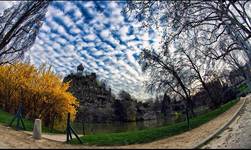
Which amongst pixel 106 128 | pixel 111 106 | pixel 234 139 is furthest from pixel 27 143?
pixel 111 106

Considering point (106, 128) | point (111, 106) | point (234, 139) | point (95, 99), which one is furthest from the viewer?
point (111, 106)

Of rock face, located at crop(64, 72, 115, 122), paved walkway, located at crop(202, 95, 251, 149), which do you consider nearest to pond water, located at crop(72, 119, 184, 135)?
paved walkway, located at crop(202, 95, 251, 149)

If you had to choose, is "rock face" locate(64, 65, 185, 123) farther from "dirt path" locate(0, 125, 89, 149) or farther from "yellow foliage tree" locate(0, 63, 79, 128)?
"dirt path" locate(0, 125, 89, 149)

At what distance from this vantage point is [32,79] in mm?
43094

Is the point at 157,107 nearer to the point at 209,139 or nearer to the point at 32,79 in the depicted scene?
the point at 32,79

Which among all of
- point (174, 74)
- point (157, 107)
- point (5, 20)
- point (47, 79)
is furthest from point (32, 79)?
point (157, 107)

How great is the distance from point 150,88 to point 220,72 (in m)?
15.7

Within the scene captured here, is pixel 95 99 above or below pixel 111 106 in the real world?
above

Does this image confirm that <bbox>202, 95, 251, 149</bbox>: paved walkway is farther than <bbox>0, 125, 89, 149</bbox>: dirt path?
No

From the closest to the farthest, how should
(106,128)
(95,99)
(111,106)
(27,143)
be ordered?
(27,143)
(106,128)
(95,99)
(111,106)

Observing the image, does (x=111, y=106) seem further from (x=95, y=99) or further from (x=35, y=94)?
(x=35, y=94)

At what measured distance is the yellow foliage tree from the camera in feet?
135

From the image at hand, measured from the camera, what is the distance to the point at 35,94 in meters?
41.3

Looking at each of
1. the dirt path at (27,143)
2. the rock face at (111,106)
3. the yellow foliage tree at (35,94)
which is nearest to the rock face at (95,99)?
the rock face at (111,106)
